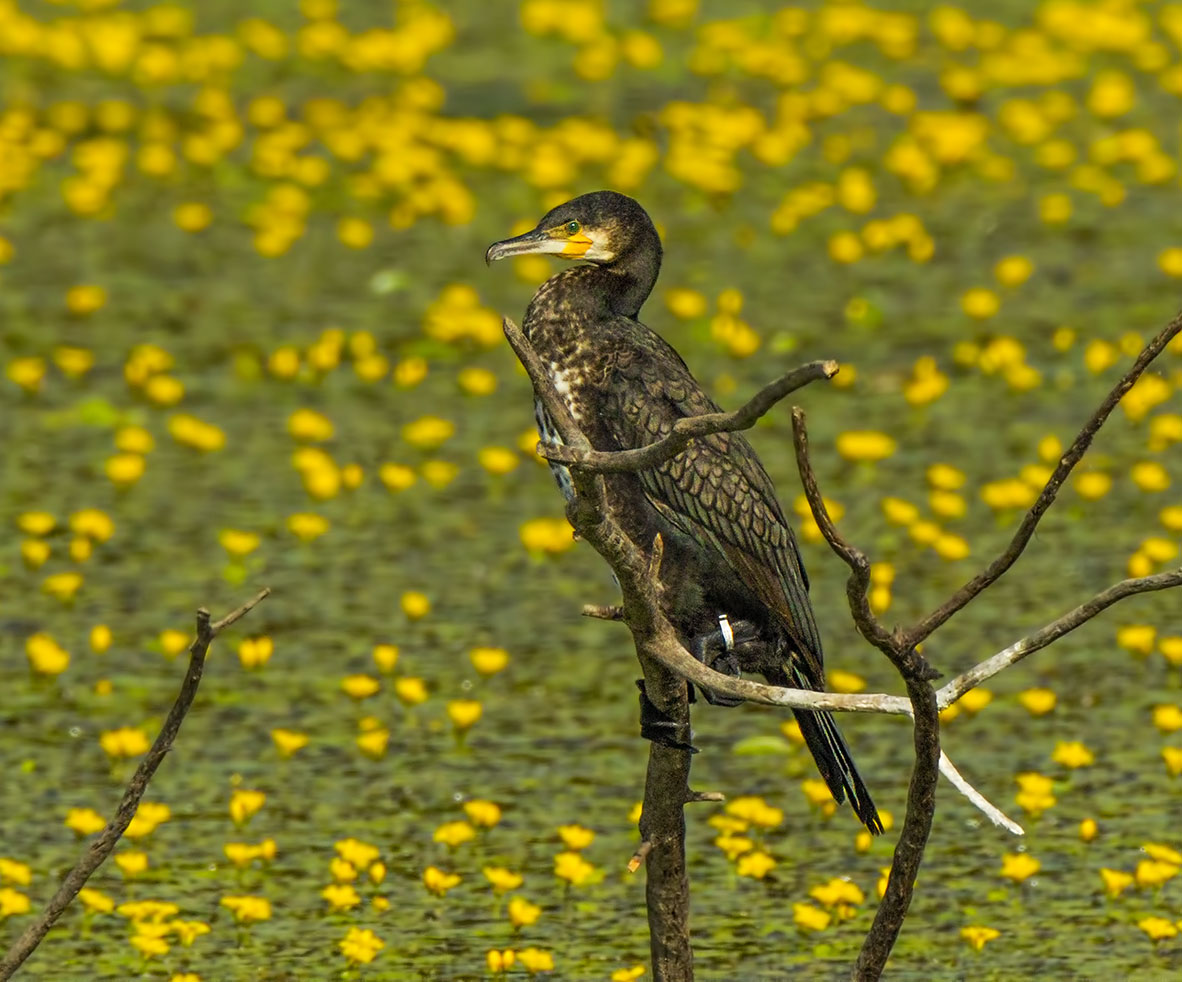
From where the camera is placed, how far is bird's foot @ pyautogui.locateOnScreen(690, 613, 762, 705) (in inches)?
202

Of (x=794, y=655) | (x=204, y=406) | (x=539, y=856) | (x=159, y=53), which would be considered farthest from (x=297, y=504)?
A: (x=159, y=53)

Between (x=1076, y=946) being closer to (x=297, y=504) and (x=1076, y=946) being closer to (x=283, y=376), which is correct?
(x=297, y=504)

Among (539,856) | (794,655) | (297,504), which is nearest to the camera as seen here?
(794,655)

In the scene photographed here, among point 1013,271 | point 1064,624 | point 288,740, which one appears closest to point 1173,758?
point 288,740

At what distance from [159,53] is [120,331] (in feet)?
10.2

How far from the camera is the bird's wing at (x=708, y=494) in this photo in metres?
5.04

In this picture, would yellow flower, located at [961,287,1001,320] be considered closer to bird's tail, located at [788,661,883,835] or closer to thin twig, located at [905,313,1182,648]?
bird's tail, located at [788,661,883,835]

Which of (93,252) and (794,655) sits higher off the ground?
(93,252)

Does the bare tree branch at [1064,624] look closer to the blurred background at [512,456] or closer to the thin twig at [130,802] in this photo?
the thin twig at [130,802]

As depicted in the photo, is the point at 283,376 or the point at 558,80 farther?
the point at 558,80

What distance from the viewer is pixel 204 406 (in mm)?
8773

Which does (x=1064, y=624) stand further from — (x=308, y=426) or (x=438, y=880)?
(x=308, y=426)

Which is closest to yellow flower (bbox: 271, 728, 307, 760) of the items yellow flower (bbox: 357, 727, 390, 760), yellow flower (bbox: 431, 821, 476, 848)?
yellow flower (bbox: 357, 727, 390, 760)

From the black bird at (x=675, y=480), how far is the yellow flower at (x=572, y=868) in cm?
68
